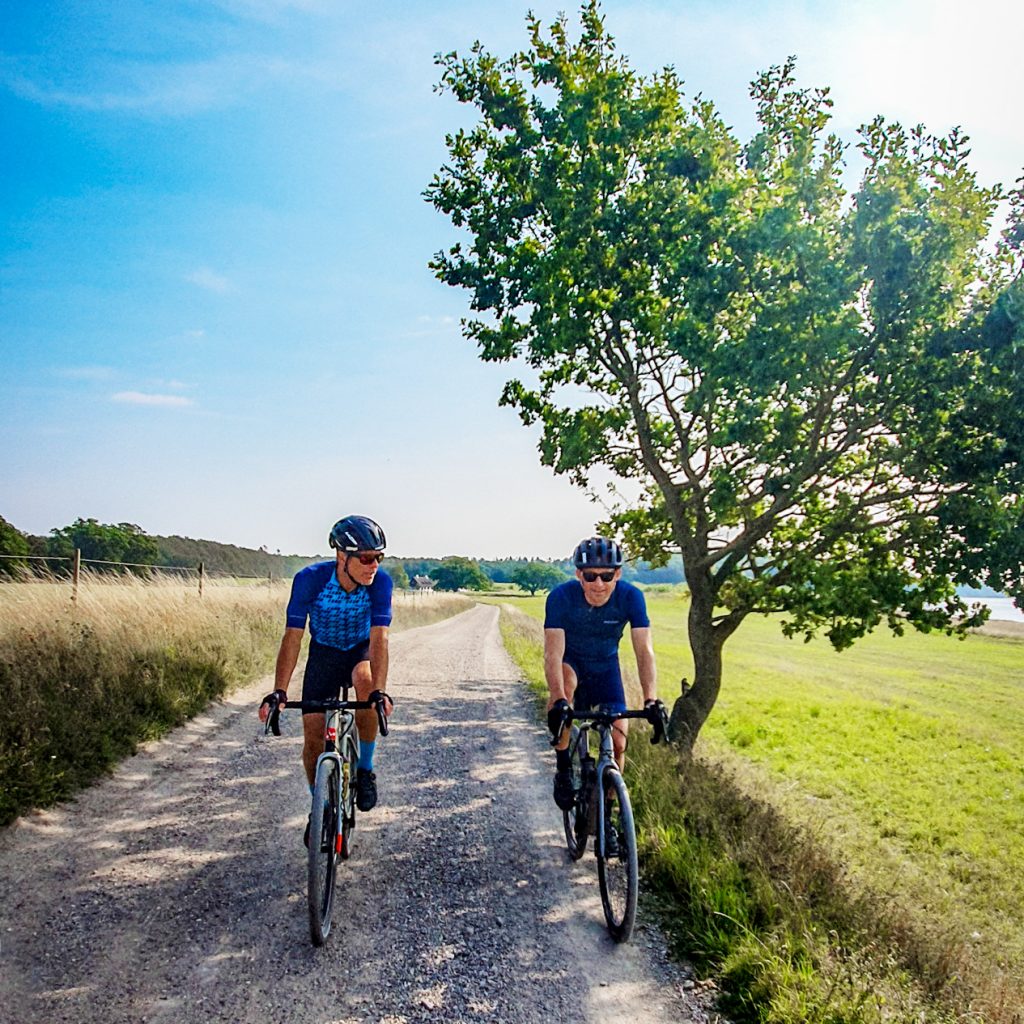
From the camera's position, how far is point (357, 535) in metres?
4.99

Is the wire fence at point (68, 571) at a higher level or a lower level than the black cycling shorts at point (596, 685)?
higher

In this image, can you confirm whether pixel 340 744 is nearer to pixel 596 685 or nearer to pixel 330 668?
pixel 330 668

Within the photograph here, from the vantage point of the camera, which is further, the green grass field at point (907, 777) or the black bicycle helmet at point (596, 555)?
the green grass field at point (907, 777)

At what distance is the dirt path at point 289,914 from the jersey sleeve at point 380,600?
2.05 m

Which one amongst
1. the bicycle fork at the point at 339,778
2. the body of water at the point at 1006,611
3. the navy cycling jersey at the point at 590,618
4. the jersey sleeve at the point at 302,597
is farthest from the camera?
the body of water at the point at 1006,611

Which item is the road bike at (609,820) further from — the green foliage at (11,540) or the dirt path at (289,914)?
the green foliage at (11,540)

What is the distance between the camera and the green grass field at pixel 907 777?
33.1ft

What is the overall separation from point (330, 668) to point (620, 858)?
2.58 metres

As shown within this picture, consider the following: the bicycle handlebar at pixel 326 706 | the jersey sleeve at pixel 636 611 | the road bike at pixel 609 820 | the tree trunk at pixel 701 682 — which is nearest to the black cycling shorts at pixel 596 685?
the road bike at pixel 609 820

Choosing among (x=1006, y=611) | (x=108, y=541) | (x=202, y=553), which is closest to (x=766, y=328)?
(x=108, y=541)

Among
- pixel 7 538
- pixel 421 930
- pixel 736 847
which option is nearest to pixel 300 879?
pixel 421 930

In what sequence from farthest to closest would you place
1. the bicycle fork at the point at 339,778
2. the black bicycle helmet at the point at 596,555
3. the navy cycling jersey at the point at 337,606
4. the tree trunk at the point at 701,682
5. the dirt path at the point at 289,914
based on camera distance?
the tree trunk at the point at 701,682
the black bicycle helmet at the point at 596,555
the navy cycling jersey at the point at 337,606
the bicycle fork at the point at 339,778
the dirt path at the point at 289,914

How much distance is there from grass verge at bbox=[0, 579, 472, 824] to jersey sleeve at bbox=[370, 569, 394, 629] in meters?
3.61

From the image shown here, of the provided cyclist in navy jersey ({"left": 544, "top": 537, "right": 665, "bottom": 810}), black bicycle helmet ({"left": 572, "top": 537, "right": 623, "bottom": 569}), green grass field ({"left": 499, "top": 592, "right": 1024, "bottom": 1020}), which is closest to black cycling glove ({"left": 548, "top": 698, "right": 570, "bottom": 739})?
cyclist in navy jersey ({"left": 544, "top": 537, "right": 665, "bottom": 810})
